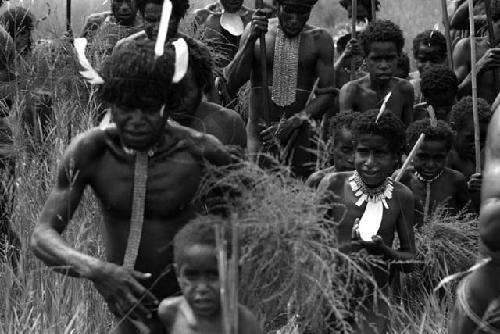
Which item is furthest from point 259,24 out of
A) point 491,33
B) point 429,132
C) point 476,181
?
point 491,33

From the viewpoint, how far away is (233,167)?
5676 mm

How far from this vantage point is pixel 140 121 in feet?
18.2

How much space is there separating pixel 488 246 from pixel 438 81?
4.72m

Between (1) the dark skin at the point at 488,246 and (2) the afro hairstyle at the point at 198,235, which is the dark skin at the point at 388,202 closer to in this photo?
(1) the dark skin at the point at 488,246

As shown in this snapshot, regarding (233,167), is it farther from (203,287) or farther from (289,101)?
(289,101)

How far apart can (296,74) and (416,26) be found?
30.8ft

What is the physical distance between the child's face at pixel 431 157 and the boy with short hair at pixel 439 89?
1.30 metres

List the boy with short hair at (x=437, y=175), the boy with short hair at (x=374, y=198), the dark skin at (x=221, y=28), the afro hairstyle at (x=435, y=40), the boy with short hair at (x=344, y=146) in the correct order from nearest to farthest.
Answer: the boy with short hair at (x=374, y=198) < the boy with short hair at (x=344, y=146) < the boy with short hair at (x=437, y=175) < the dark skin at (x=221, y=28) < the afro hairstyle at (x=435, y=40)

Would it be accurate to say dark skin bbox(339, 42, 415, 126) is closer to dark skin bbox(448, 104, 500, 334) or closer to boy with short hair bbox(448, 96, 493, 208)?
boy with short hair bbox(448, 96, 493, 208)

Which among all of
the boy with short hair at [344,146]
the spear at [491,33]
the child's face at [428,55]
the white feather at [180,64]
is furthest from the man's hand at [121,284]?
the child's face at [428,55]

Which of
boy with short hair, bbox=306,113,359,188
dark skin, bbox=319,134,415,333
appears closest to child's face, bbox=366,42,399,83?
boy with short hair, bbox=306,113,359,188

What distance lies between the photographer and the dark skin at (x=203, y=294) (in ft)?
16.9

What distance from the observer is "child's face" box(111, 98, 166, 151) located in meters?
5.56

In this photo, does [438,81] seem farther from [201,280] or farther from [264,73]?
[201,280]
